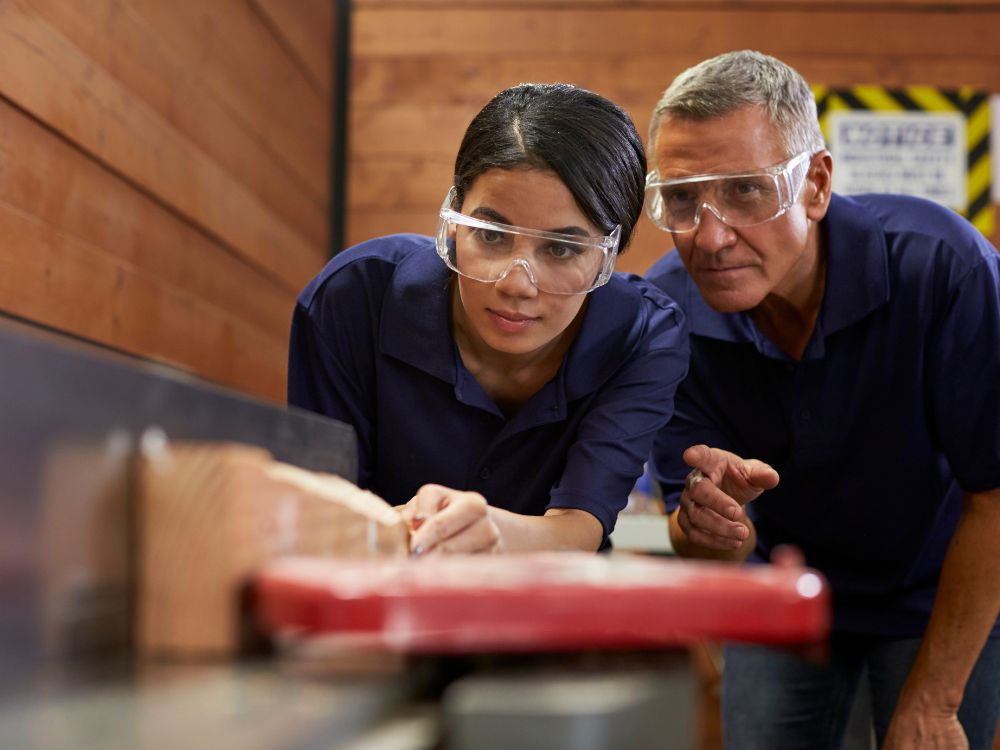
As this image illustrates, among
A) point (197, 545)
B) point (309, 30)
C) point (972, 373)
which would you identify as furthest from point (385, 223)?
point (197, 545)

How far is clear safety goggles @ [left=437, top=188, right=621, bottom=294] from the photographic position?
5.18ft

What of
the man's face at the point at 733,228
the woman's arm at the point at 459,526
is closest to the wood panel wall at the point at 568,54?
the man's face at the point at 733,228

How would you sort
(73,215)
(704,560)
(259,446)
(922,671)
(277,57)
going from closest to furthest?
(259,446) → (922,671) → (704,560) → (73,215) → (277,57)

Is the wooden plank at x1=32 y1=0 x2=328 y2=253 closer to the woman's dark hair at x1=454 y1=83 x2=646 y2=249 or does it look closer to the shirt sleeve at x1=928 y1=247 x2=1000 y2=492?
the woman's dark hair at x1=454 y1=83 x2=646 y2=249

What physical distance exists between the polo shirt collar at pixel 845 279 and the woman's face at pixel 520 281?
0.49 m

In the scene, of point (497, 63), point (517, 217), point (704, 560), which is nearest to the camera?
point (517, 217)

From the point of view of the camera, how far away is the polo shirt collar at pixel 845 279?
1966mm

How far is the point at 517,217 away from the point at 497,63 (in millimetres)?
3311

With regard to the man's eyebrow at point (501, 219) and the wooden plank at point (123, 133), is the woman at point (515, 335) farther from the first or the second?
the wooden plank at point (123, 133)

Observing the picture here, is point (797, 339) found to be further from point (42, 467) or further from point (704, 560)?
point (42, 467)

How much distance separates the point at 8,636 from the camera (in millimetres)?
524

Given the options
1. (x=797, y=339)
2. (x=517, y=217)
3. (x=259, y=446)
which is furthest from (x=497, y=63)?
(x=259, y=446)

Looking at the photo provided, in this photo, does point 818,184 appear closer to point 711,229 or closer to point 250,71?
point 711,229

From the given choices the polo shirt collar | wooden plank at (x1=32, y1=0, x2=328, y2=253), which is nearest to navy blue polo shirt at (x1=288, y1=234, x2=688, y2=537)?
the polo shirt collar
